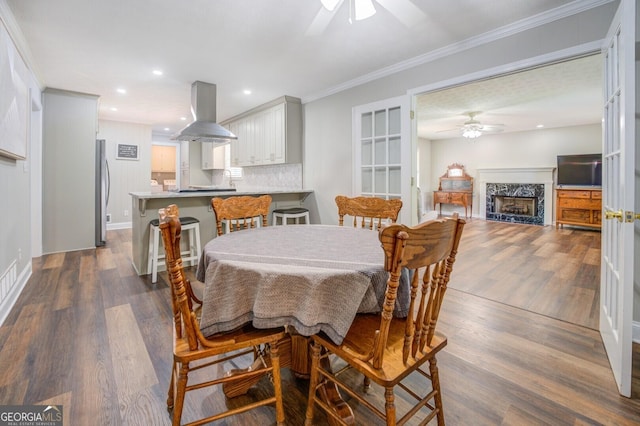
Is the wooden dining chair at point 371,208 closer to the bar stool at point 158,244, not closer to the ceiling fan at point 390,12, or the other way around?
the ceiling fan at point 390,12

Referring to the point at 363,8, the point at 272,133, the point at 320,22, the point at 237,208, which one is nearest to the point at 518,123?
the point at 272,133

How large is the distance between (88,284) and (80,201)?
6.78 feet

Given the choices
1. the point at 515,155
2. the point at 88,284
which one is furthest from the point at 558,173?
the point at 88,284

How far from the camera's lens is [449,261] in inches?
43.5

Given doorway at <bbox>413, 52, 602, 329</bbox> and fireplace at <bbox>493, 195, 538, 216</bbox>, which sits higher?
doorway at <bbox>413, 52, 602, 329</bbox>

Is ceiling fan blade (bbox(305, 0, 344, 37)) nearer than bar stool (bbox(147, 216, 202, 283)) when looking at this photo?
Yes

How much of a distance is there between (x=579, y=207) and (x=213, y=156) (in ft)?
26.2

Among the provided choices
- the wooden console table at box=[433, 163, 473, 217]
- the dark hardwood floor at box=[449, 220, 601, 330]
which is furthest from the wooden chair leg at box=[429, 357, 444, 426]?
the wooden console table at box=[433, 163, 473, 217]

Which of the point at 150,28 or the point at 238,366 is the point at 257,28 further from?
the point at 238,366

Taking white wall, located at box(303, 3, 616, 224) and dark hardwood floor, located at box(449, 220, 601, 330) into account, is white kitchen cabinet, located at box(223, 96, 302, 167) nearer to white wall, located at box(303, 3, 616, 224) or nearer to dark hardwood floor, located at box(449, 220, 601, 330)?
white wall, located at box(303, 3, 616, 224)

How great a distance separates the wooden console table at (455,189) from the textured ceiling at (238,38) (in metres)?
6.04

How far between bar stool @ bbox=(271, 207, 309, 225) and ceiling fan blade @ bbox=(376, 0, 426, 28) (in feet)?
8.19

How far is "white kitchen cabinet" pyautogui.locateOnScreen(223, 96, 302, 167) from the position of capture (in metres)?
4.61

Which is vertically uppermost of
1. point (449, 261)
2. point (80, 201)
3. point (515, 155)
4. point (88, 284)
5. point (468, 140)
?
point (468, 140)
